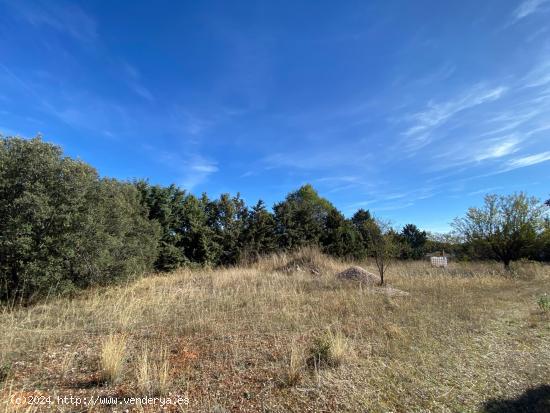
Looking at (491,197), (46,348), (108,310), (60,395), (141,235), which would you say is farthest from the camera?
(491,197)

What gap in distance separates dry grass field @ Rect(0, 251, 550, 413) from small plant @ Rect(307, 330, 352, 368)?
0.02 m

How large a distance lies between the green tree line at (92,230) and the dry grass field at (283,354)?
3.10 ft

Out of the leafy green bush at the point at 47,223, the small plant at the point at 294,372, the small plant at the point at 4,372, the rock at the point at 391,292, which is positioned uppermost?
the leafy green bush at the point at 47,223

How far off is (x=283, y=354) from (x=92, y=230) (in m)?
6.18

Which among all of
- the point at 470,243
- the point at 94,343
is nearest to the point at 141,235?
the point at 94,343

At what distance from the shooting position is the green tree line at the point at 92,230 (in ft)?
21.8

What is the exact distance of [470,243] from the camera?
1661cm

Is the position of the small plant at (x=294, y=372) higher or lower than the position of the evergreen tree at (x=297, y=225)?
lower

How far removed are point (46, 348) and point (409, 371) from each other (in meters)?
4.71

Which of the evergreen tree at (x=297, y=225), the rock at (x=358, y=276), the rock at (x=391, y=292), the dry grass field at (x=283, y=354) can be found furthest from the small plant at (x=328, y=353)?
the evergreen tree at (x=297, y=225)

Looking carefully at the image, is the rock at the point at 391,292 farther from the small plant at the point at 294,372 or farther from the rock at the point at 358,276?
the small plant at the point at 294,372

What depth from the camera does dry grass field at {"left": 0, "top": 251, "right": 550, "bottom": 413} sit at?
306 centimetres

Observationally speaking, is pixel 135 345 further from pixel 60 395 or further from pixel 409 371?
pixel 409 371

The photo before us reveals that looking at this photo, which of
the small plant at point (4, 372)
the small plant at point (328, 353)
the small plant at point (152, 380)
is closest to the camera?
the small plant at point (152, 380)
